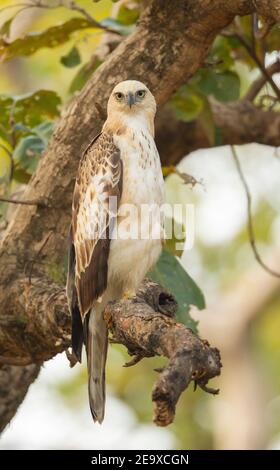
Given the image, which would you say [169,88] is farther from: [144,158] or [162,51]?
[144,158]

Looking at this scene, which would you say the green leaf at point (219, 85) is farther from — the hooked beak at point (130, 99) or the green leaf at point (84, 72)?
the hooked beak at point (130, 99)

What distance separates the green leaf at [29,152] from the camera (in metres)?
6.61

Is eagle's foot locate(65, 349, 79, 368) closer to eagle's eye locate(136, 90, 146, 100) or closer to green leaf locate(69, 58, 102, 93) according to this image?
eagle's eye locate(136, 90, 146, 100)

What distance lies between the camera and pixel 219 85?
24.6 feet

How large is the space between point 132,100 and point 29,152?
106 cm

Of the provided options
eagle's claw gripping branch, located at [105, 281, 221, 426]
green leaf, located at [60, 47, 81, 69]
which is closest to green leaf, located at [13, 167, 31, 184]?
green leaf, located at [60, 47, 81, 69]

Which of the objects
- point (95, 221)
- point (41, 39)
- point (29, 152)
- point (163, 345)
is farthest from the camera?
point (41, 39)

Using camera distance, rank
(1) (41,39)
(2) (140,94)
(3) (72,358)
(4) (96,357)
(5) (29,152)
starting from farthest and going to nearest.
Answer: (1) (41,39) < (5) (29,152) < (2) (140,94) < (4) (96,357) < (3) (72,358)

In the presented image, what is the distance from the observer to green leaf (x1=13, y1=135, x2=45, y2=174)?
21.7ft

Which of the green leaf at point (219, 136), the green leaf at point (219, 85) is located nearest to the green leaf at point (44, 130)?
the green leaf at point (219, 85)

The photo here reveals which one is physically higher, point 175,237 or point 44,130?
point 44,130

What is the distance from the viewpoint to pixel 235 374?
517 inches

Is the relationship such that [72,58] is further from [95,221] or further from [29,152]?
[95,221]

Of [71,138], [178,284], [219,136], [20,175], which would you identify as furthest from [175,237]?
[219,136]
